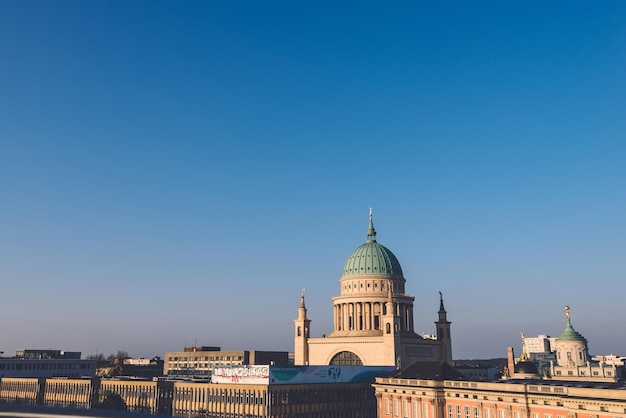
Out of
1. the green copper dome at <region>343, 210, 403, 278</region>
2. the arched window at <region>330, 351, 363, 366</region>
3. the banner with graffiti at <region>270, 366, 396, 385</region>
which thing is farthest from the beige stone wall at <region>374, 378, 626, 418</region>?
the green copper dome at <region>343, 210, 403, 278</region>

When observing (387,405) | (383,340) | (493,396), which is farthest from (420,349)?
(493,396)

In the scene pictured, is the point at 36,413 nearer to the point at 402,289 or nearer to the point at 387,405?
the point at 387,405

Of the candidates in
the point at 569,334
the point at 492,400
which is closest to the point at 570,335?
the point at 569,334

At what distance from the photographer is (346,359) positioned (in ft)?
508

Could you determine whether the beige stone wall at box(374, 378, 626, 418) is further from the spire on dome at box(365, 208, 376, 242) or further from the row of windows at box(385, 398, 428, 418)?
the spire on dome at box(365, 208, 376, 242)

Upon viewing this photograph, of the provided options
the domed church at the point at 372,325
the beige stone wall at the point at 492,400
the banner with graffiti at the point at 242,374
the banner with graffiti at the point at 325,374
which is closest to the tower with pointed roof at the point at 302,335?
the domed church at the point at 372,325

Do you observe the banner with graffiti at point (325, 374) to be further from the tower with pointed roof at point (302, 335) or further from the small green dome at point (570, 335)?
the small green dome at point (570, 335)

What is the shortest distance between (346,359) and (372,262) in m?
29.0

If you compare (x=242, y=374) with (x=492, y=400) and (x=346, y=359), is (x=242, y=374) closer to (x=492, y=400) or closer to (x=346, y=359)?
(x=346, y=359)

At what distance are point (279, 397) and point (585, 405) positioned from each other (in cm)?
6264

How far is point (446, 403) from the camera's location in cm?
9781

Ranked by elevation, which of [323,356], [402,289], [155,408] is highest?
[402,289]

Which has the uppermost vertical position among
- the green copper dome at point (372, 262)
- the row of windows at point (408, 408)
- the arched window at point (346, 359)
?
the green copper dome at point (372, 262)

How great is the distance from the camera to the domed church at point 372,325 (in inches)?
5876
